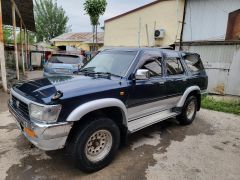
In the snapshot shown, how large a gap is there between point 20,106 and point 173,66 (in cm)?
333

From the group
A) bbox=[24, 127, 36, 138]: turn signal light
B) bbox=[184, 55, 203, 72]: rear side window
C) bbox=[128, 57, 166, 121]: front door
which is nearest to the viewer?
bbox=[24, 127, 36, 138]: turn signal light

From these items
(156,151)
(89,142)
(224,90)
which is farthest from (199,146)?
(224,90)

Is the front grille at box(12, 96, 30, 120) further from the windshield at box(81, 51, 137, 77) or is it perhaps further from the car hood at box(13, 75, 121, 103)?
the windshield at box(81, 51, 137, 77)

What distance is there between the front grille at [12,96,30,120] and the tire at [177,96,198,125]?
372 centimetres

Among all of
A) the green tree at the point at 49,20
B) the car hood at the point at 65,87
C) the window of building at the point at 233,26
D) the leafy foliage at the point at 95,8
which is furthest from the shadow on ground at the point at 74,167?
the green tree at the point at 49,20

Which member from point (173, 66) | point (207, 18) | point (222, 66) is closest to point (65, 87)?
point (173, 66)

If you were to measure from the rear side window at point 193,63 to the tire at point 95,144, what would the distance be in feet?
9.93

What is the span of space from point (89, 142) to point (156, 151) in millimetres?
1475

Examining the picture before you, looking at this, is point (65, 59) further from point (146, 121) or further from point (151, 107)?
point (146, 121)

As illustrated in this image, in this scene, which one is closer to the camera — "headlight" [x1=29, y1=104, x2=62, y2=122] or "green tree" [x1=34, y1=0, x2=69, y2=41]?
"headlight" [x1=29, y1=104, x2=62, y2=122]

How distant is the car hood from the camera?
2.75m

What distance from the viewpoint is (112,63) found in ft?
13.1

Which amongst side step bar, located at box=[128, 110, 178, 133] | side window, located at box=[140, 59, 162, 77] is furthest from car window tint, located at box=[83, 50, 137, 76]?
side step bar, located at box=[128, 110, 178, 133]

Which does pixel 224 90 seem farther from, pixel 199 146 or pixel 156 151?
pixel 156 151
